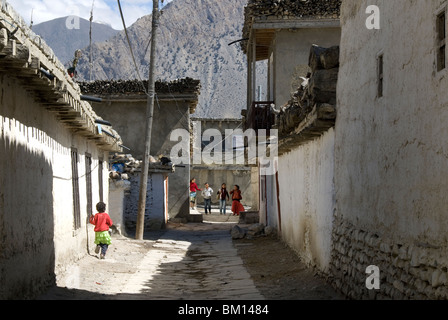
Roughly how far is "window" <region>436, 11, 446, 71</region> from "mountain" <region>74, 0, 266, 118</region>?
89503 millimetres

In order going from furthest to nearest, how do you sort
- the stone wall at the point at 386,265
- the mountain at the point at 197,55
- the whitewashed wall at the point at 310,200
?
1. the mountain at the point at 197,55
2. the whitewashed wall at the point at 310,200
3. the stone wall at the point at 386,265

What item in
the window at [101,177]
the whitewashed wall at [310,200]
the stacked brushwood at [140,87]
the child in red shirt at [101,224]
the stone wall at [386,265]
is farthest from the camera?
the stacked brushwood at [140,87]

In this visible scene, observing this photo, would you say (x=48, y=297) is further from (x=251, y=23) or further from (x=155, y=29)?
(x=251, y=23)

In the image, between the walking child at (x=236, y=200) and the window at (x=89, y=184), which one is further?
the walking child at (x=236, y=200)

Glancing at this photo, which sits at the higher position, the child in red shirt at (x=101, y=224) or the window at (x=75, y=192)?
the window at (x=75, y=192)

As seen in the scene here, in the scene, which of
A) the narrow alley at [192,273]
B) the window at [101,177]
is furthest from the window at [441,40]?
the window at [101,177]

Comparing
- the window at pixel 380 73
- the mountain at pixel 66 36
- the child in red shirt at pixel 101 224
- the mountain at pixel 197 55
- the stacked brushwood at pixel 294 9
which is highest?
the mountain at pixel 66 36

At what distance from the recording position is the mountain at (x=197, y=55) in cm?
10150

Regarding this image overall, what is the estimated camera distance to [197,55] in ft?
360

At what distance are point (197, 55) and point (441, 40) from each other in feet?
346

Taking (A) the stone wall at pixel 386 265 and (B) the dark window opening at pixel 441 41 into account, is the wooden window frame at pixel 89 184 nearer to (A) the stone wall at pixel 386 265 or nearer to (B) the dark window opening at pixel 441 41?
(A) the stone wall at pixel 386 265

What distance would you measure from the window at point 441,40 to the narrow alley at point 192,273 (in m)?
4.28

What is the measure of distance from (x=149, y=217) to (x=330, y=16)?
937 cm

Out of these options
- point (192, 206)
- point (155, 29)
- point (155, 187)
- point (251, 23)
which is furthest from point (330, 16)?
point (192, 206)
